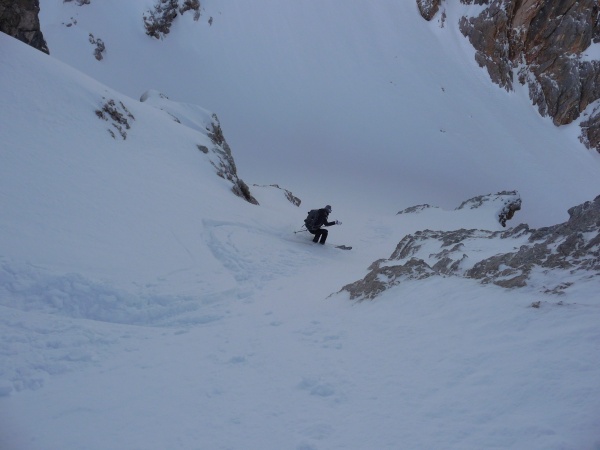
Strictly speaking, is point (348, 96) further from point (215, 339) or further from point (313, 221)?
point (215, 339)

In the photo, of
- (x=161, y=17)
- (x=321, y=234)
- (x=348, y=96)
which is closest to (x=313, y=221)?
(x=321, y=234)

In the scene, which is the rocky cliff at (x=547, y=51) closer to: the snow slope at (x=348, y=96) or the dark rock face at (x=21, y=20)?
the snow slope at (x=348, y=96)

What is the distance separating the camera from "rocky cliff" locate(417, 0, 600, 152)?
1227 inches

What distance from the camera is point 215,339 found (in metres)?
4.75

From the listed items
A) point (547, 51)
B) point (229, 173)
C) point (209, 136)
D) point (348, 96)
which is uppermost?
point (547, 51)

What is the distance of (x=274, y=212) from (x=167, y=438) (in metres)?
10.3

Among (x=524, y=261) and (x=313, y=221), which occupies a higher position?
(x=313, y=221)

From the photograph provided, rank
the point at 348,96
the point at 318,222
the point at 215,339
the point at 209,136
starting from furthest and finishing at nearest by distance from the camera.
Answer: the point at 348,96 → the point at 209,136 → the point at 318,222 → the point at 215,339

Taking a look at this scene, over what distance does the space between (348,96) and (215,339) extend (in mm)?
26693

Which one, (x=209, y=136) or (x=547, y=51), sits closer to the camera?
(x=209, y=136)

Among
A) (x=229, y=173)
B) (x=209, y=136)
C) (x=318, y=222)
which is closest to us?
(x=318, y=222)

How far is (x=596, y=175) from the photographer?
93.4 feet

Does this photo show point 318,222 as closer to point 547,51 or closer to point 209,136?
point 209,136

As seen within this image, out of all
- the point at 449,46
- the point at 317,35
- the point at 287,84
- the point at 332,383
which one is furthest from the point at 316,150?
the point at 332,383
